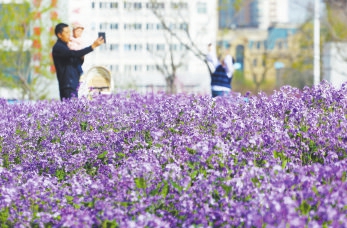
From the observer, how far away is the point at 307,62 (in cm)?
6481

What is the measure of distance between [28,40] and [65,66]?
20156 millimetres

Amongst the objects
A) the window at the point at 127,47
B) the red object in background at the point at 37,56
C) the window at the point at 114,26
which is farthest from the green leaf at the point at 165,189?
the window at the point at 127,47

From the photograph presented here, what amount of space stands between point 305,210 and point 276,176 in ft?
0.88

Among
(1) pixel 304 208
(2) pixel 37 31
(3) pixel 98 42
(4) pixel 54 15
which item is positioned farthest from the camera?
(2) pixel 37 31

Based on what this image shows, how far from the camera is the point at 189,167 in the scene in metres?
5.18

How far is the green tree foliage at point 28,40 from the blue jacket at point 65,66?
16.4m

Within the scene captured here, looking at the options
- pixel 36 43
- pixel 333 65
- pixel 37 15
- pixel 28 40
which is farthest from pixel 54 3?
pixel 333 65

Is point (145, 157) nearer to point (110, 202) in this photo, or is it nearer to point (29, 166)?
point (110, 202)

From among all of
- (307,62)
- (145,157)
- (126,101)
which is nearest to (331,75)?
(126,101)

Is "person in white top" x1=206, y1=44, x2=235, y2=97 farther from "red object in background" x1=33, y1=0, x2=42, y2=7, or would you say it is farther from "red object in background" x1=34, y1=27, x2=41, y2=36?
"red object in background" x1=34, y1=27, x2=41, y2=36

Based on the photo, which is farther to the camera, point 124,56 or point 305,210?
point 124,56

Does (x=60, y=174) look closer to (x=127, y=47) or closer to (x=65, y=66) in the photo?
(x=65, y=66)

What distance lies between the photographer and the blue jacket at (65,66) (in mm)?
11906

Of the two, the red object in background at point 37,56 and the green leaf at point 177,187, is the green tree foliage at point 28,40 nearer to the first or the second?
the red object in background at point 37,56
